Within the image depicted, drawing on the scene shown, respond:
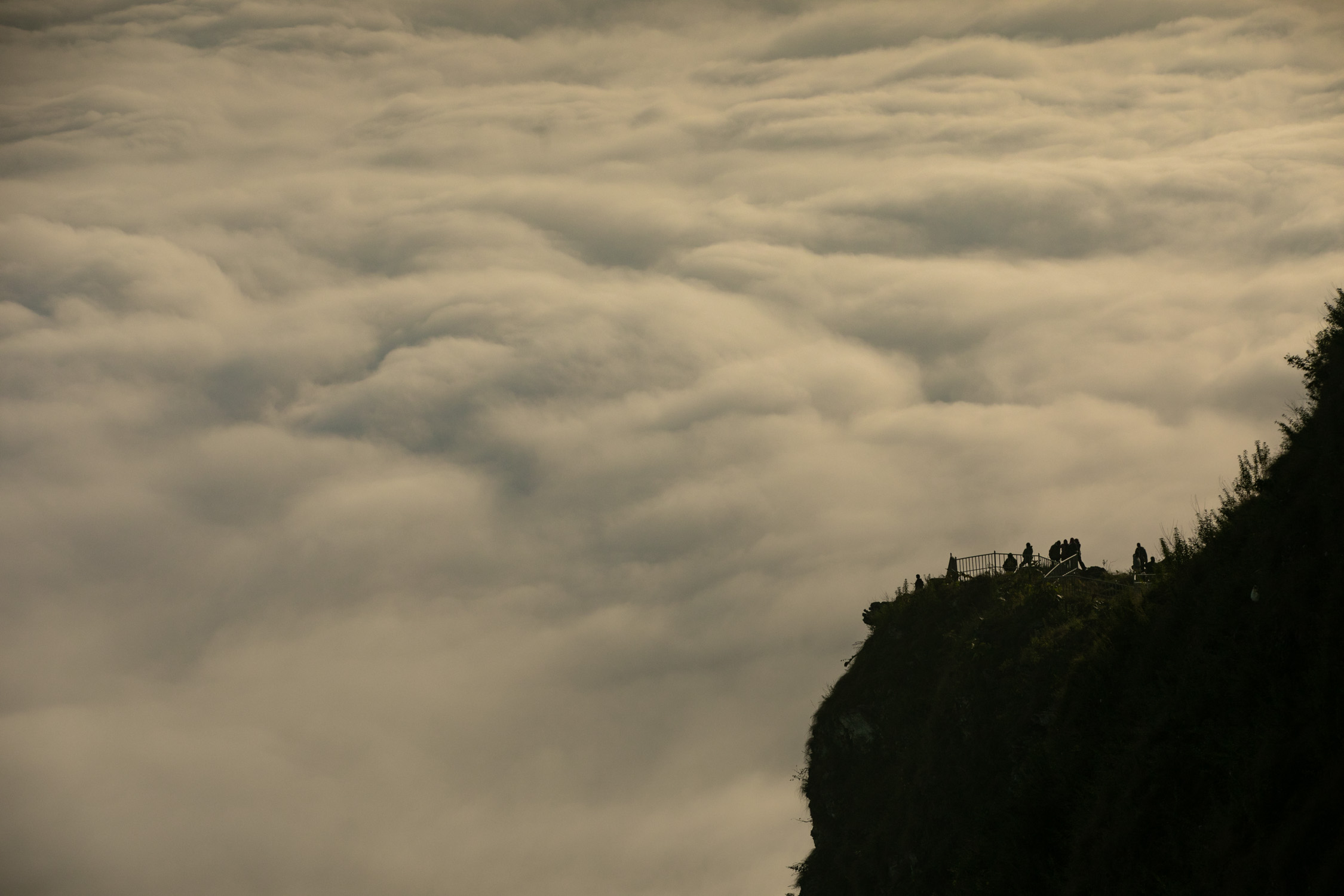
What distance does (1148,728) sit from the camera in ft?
73.7

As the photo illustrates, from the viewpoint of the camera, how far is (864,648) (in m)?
43.1

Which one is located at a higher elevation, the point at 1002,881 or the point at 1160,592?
the point at 1160,592

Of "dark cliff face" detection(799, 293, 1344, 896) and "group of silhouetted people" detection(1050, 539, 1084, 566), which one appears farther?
"group of silhouetted people" detection(1050, 539, 1084, 566)

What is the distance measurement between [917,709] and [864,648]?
18.2 ft

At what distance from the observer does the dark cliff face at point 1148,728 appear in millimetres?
17922

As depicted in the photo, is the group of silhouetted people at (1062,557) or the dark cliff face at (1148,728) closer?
the dark cliff face at (1148,728)

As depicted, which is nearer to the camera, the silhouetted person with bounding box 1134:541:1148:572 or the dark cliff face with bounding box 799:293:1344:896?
the dark cliff face with bounding box 799:293:1344:896

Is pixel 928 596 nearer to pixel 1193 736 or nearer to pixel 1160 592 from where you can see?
pixel 1160 592

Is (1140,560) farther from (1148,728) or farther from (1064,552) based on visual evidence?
(1148,728)

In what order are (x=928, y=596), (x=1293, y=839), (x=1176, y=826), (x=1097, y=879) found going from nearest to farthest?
(x=1293, y=839)
(x=1176, y=826)
(x=1097, y=879)
(x=928, y=596)

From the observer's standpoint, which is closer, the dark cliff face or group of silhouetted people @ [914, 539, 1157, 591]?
the dark cliff face

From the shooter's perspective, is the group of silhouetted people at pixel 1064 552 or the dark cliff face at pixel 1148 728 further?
the group of silhouetted people at pixel 1064 552

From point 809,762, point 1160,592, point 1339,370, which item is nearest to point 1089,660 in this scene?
point 1160,592

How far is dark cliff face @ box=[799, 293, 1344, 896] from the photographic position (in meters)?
17.9
